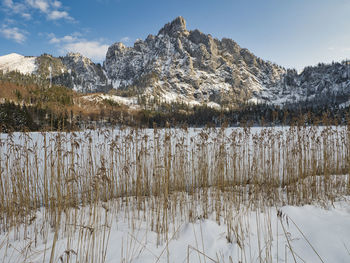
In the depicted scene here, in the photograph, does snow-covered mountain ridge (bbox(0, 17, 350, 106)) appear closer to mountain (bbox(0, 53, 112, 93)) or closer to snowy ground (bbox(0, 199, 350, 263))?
mountain (bbox(0, 53, 112, 93))

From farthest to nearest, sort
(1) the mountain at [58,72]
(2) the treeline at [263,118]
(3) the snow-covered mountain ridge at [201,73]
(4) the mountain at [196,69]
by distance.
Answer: (1) the mountain at [58,72] < (4) the mountain at [196,69] < (3) the snow-covered mountain ridge at [201,73] < (2) the treeline at [263,118]

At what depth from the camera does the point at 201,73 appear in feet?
547

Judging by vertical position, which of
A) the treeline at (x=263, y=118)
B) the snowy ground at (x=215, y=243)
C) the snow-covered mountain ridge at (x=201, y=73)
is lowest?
the snowy ground at (x=215, y=243)

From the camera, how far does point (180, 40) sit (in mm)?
171625

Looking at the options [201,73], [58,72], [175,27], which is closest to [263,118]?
[201,73]

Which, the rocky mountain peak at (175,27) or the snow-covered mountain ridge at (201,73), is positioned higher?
the rocky mountain peak at (175,27)

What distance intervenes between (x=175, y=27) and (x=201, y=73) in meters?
60.7

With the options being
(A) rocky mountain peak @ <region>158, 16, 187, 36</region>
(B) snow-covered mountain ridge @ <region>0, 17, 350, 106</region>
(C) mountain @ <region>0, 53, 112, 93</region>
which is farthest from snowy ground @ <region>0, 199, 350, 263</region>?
(A) rocky mountain peak @ <region>158, 16, 187, 36</region>

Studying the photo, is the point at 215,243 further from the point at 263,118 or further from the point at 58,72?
the point at 58,72

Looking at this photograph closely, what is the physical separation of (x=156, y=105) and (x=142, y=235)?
327 feet

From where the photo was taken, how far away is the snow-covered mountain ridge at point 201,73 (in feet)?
478

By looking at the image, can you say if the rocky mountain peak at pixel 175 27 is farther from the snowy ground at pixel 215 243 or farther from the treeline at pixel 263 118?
the snowy ground at pixel 215 243

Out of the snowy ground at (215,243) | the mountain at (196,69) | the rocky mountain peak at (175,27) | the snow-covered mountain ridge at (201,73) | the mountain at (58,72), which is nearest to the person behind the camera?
the snowy ground at (215,243)

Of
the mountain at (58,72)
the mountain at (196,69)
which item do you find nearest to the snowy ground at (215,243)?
the mountain at (196,69)
